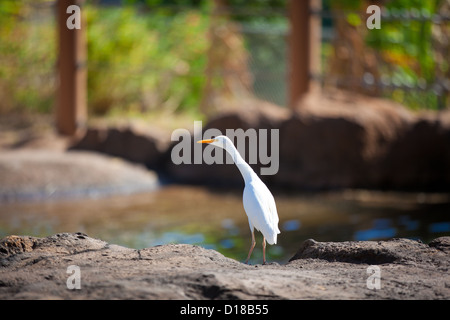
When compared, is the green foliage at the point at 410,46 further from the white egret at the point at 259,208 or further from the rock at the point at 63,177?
the white egret at the point at 259,208

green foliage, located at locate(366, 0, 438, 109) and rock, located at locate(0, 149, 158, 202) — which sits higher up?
green foliage, located at locate(366, 0, 438, 109)

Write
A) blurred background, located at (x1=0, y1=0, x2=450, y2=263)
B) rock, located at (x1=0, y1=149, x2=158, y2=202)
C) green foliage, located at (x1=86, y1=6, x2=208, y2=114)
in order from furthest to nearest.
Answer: green foliage, located at (x1=86, y1=6, x2=208, y2=114) → rock, located at (x1=0, y1=149, x2=158, y2=202) → blurred background, located at (x1=0, y1=0, x2=450, y2=263)

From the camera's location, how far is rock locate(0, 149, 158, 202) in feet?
25.1

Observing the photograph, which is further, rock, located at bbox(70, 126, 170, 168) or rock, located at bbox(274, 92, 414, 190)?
rock, located at bbox(70, 126, 170, 168)

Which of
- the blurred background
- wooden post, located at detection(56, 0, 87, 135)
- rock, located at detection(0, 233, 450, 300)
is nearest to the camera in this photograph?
rock, located at detection(0, 233, 450, 300)

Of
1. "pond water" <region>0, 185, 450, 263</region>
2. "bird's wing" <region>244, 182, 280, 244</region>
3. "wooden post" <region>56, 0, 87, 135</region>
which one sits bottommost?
"pond water" <region>0, 185, 450, 263</region>

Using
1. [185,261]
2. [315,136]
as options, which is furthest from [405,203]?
[185,261]

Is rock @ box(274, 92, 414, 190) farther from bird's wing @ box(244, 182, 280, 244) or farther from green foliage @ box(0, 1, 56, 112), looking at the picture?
green foliage @ box(0, 1, 56, 112)

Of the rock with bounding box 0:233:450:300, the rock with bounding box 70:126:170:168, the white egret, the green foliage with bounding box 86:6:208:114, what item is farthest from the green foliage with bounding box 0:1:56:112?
the white egret

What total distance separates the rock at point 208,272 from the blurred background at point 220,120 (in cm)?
176

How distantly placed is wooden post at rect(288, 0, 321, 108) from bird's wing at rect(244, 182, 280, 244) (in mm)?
5964

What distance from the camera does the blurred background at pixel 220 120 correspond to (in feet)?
21.9
